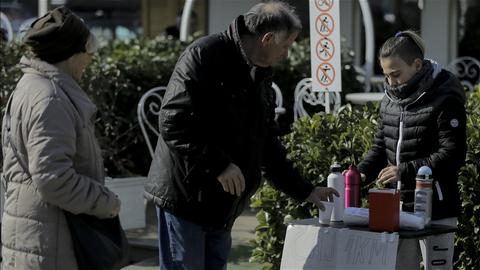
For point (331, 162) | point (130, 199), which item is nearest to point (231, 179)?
point (331, 162)

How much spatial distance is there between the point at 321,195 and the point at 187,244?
26.0 inches

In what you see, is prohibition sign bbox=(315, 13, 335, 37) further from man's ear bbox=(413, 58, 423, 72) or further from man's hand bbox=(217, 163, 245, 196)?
man's hand bbox=(217, 163, 245, 196)

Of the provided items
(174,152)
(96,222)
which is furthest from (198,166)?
(96,222)

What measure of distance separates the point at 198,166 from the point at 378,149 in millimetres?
1115

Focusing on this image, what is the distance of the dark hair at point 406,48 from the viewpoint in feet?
14.3

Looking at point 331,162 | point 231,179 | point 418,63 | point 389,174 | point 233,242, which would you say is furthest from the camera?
point 233,242

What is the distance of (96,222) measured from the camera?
3.57 m

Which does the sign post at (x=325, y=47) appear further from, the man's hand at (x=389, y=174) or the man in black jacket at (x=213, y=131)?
the man in black jacket at (x=213, y=131)

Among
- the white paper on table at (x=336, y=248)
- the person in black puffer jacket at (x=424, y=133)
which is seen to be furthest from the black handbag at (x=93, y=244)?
the person in black puffer jacket at (x=424, y=133)

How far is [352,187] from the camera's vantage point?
4363mm

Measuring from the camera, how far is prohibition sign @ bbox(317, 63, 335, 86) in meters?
6.39

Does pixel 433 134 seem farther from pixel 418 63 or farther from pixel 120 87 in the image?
pixel 120 87

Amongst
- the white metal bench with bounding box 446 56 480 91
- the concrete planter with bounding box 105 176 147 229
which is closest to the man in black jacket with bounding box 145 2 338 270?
the concrete planter with bounding box 105 176 147 229

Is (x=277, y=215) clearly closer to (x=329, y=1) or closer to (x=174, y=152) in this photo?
(x=329, y=1)
